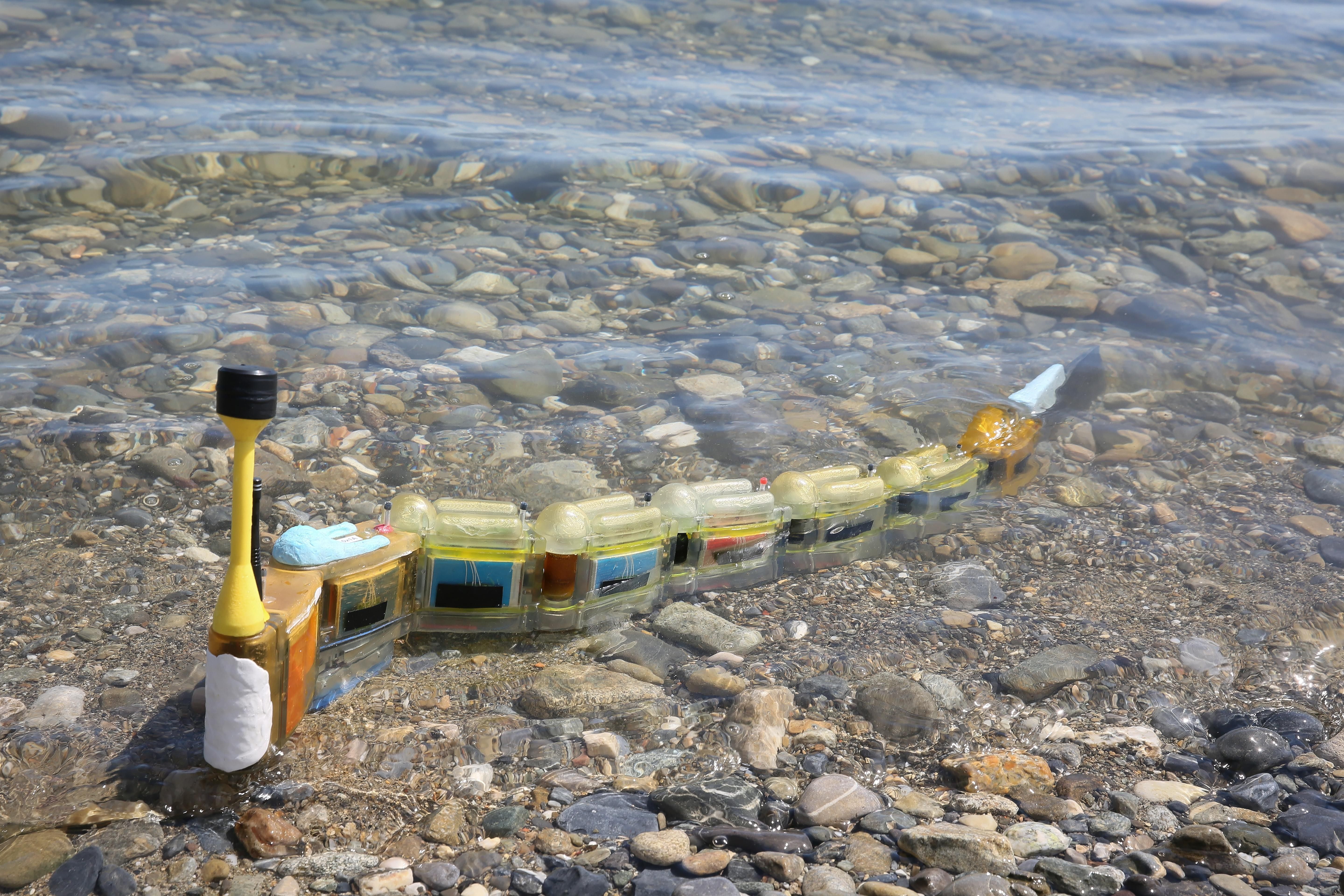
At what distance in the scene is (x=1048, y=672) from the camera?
3441mm

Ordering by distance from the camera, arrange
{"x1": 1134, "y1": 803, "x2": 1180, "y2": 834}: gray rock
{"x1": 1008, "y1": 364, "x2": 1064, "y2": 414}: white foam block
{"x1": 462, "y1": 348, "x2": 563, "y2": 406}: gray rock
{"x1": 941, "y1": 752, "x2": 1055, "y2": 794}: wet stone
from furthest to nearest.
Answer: {"x1": 462, "y1": 348, "x2": 563, "y2": 406}: gray rock < {"x1": 1008, "y1": 364, "x2": 1064, "y2": 414}: white foam block < {"x1": 941, "y1": 752, "x2": 1055, "y2": 794}: wet stone < {"x1": 1134, "y1": 803, "x2": 1180, "y2": 834}: gray rock

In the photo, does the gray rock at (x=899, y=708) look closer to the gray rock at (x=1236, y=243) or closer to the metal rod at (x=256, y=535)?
the metal rod at (x=256, y=535)

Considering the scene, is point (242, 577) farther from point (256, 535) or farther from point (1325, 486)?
point (1325, 486)

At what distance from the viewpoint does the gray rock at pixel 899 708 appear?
10.4 feet

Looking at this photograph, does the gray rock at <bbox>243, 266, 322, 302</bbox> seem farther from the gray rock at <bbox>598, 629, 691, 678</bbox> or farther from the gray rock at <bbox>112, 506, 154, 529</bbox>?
the gray rock at <bbox>598, 629, 691, 678</bbox>

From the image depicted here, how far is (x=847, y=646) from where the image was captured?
3586 millimetres

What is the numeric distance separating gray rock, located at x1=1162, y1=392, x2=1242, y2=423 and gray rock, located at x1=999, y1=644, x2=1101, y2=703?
2.55 metres

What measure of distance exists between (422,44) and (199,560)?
8.55 m

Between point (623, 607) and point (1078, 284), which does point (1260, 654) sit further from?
point (1078, 284)

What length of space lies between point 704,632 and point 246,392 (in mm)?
1789

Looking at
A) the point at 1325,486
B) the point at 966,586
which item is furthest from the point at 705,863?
the point at 1325,486

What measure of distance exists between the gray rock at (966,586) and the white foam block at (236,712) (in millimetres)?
2378

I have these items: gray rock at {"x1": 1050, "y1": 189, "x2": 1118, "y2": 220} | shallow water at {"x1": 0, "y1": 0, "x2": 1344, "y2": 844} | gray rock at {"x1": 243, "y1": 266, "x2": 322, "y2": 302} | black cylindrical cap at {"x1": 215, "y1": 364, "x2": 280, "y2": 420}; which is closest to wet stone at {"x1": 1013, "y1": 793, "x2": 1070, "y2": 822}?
shallow water at {"x1": 0, "y1": 0, "x2": 1344, "y2": 844}

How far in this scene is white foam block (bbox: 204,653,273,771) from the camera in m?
2.62
